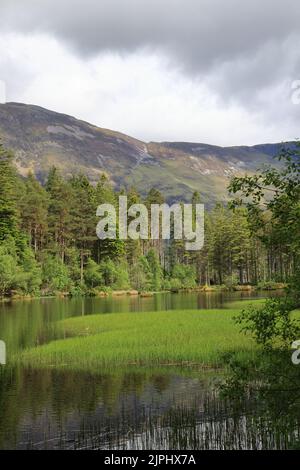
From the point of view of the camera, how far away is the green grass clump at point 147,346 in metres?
24.9

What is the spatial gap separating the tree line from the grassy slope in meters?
41.6

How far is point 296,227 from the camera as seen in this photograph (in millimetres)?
9633

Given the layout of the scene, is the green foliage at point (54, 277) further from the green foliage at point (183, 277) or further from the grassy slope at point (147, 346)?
the grassy slope at point (147, 346)

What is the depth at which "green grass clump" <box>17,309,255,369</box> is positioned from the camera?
2489cm

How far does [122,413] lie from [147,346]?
1048 centimetres

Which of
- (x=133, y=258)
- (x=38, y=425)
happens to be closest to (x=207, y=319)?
(x=38, y=425)

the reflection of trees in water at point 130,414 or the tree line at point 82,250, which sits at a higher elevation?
the tree line at point 82,250

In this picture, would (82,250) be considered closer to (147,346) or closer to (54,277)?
(54,277)

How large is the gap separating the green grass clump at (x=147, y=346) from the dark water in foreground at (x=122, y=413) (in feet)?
5.18

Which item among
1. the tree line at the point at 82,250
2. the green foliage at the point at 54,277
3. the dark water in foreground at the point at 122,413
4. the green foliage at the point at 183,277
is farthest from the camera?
the green foliage at the point at 183,277

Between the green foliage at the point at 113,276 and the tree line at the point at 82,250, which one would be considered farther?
the green foliage at the point at 113,276

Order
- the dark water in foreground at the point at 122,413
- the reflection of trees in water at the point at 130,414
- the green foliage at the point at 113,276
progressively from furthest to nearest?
the green foliage at the point at 113,276 → the dark water in foreground at the point at 122,413 → the reflection of trees in water at the point at 130,414

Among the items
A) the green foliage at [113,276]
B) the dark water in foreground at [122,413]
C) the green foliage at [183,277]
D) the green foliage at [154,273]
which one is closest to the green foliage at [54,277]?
the green foliage at [113,276]

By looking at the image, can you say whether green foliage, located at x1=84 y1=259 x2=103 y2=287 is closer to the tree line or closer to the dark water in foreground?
the tree line
